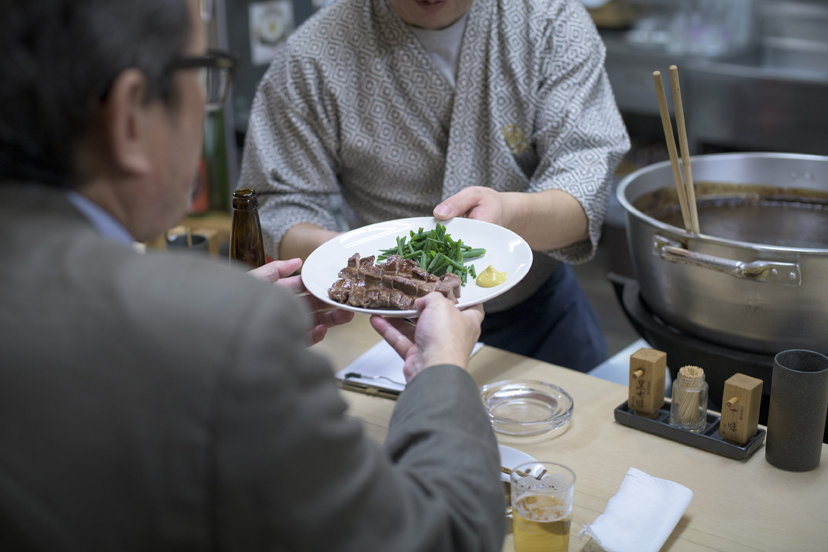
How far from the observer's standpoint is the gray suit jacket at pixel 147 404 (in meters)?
0.56

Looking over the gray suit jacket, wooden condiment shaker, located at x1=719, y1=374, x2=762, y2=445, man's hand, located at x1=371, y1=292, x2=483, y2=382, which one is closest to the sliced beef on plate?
man's hand, located at x1=371, y1=292, x2=483, y2=382

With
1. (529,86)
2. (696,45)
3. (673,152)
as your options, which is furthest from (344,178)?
(696,45)

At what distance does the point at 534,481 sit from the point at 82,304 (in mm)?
660

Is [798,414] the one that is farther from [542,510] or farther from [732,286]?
[542,510]

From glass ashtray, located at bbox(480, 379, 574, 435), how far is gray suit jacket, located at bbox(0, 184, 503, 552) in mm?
684

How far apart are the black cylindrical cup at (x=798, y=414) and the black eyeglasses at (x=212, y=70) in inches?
36.0

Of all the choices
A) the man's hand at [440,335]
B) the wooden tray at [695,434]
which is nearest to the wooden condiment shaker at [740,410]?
the wooden tray at [695,434]

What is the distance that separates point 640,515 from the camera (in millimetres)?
1032

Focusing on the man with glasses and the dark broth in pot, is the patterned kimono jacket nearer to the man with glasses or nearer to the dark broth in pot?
the dark broth in pot

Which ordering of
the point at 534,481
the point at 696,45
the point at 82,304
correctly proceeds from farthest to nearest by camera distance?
the point at 696,45 → the point at 534,481 → the point at 82,304

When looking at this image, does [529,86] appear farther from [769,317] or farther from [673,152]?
[769,317]

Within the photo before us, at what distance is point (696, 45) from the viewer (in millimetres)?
3949

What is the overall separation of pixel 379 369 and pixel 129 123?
934mm

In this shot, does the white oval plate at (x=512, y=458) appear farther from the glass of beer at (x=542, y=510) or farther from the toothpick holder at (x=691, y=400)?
the toothpick holder at (x=691, y=400)
